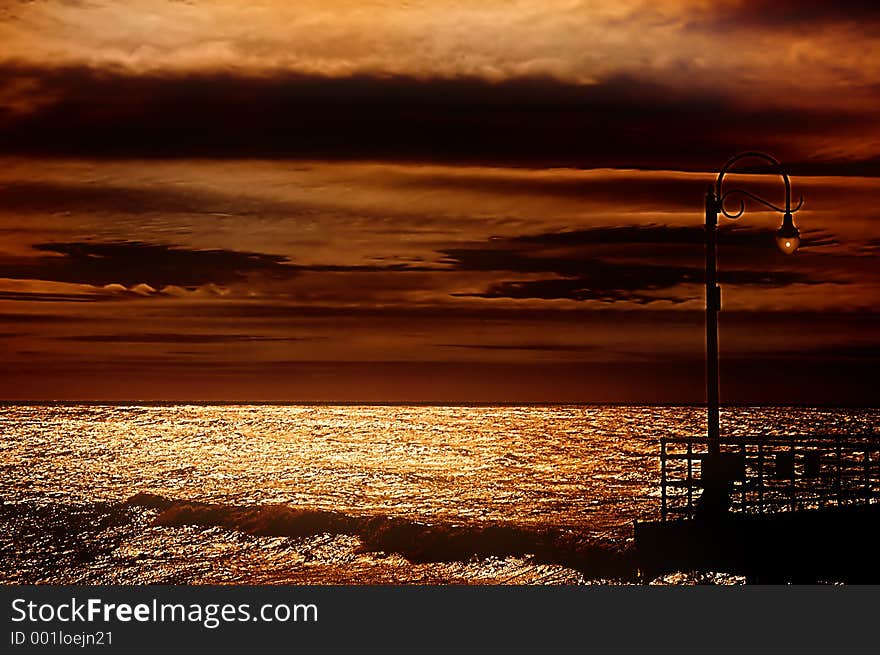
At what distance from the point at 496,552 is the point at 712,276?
25.5m

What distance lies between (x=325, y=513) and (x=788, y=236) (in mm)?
40733

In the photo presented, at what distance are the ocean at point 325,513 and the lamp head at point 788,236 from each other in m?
19.0

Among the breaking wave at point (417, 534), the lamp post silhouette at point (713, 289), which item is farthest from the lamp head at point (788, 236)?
the breaking wave at point (417, 534)

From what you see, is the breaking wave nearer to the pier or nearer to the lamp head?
the pier

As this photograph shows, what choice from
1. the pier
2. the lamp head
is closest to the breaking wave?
the pier

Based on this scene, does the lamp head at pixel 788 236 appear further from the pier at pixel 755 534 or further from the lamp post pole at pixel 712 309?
the pier at pixel 755 534

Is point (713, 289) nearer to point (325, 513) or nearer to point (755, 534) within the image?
point (755, 534)

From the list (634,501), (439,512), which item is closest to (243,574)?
(439,512)

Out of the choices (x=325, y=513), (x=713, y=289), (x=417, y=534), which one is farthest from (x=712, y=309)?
(x=325, y=513)

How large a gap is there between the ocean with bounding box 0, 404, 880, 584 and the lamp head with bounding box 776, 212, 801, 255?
19003 millimetres

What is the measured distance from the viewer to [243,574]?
37906mm

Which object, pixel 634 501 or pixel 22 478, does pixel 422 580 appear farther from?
pixel 22 478

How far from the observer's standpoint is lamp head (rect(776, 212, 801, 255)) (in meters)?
19.0

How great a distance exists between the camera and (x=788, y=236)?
19.0m
